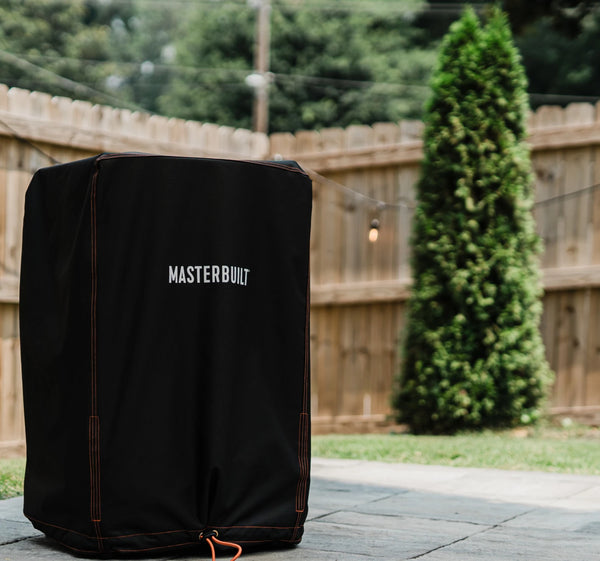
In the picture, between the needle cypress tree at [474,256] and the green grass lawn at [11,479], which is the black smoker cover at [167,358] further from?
the needle cypress tree at [474,256]

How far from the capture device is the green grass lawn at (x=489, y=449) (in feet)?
18.0

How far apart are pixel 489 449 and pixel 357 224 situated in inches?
104

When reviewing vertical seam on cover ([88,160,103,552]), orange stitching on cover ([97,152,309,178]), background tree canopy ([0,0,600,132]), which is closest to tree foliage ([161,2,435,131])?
background tree canopy ([0,0,600,132])

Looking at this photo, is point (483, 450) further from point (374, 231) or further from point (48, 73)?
point (48, 73)

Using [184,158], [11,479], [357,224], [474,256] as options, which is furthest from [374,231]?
[184,158]

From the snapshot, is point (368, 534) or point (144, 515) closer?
point (144, 515)

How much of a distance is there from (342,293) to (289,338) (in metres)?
4.67

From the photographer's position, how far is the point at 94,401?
2951 mm

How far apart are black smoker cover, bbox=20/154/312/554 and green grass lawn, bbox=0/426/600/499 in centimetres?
173

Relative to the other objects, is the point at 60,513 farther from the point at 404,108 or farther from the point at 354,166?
the point at 404,108

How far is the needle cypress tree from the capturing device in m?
7.12

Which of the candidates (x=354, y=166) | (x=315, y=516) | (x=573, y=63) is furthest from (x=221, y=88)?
(x=315, y=516)

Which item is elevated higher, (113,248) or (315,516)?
(113,248)

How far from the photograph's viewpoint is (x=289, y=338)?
3221 mm
